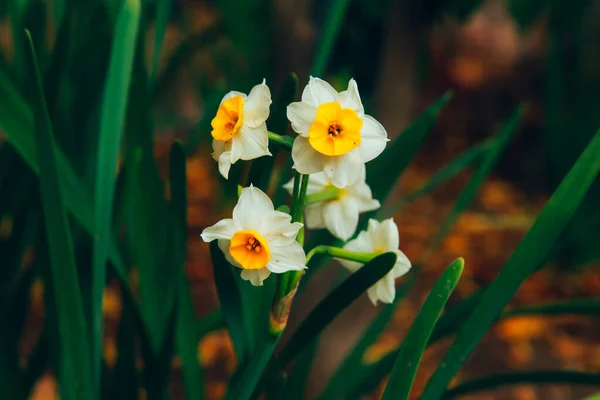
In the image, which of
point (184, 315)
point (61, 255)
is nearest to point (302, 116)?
point (61, 255)

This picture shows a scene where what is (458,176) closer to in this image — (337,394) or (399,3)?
(399,3)

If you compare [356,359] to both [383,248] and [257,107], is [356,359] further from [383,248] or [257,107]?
[257,107]

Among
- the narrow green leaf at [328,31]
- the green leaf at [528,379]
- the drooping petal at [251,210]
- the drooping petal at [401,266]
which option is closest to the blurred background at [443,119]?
the narrow green leaf at [328,31]

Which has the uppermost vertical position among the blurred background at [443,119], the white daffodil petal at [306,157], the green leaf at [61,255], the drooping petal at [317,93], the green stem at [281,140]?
the blurred background at [443,119]

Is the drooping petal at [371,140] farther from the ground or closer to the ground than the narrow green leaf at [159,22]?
closer to the ground

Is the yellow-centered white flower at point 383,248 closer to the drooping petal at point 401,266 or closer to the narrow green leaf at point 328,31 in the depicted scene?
the drooping petal at point 401,266

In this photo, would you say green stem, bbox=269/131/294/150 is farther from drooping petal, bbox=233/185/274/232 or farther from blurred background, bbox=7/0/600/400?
blurred background, bbox=7/0/600/400
